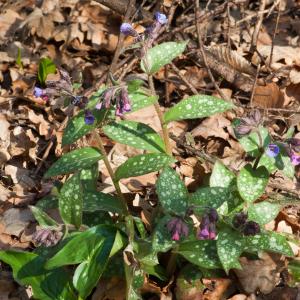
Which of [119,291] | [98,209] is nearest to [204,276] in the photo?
[119,291]

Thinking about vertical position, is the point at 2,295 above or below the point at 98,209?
below

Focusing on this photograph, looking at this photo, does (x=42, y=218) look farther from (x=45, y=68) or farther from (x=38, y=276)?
(x=45, y=68)

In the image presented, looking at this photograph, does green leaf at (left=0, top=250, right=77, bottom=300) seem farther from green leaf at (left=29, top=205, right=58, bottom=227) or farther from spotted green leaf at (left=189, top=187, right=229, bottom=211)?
spotted green leaf at (left=189, top=187, right=229, bottom=211)

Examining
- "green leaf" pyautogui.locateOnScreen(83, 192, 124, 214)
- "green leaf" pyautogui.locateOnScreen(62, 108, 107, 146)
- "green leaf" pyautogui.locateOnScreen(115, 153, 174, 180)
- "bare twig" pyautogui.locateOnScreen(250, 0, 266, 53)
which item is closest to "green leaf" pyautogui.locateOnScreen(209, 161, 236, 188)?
"green leaf" pyautogui.locateOnScreen(115, 153, 174, 180)

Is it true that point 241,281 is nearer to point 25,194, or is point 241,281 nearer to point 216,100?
point 216,100

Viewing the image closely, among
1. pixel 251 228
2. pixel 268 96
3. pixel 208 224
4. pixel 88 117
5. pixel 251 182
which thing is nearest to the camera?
pixel 208 224

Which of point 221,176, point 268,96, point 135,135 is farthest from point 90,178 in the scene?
point 268,96

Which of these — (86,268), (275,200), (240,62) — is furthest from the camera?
(240,62)
